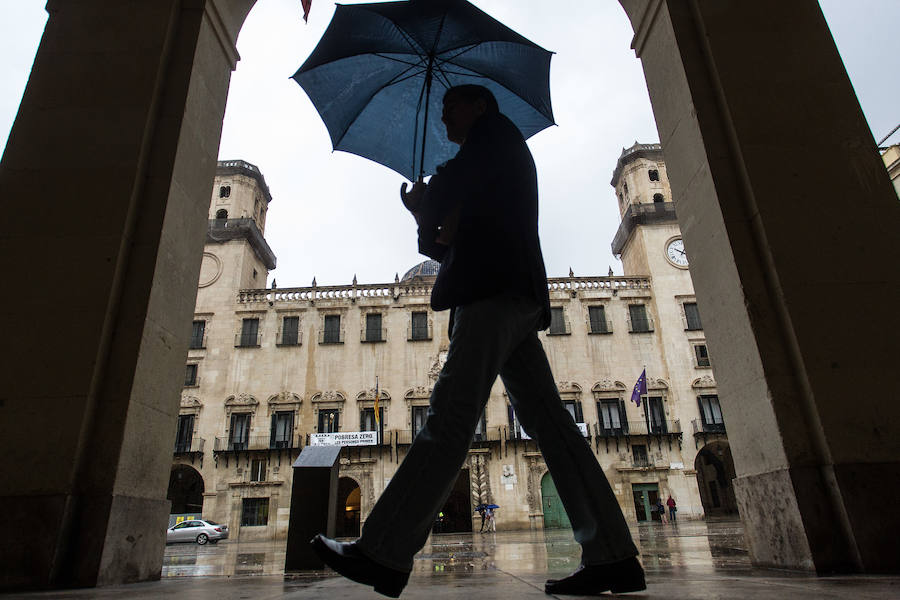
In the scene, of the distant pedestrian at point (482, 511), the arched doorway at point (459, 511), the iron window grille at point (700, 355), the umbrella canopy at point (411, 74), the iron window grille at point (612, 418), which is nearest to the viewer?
the umbrella canopy at point (411, 74)

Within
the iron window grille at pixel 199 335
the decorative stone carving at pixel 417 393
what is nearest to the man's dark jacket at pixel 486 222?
the decorative stone carving at pixel 417 393

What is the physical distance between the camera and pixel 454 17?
3.12m

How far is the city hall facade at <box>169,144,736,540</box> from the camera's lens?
71.3ft

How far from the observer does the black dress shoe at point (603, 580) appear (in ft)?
5.63

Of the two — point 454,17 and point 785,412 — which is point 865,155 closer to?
point 785,412

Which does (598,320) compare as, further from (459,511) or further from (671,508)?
(459,511)

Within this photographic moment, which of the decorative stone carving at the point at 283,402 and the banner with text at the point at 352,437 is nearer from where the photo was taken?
the banner with text at the point at 352,437

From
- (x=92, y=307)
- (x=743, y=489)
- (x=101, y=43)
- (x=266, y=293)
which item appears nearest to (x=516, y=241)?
(x=743, y=489)

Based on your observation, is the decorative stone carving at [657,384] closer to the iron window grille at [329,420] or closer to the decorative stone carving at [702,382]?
the decorative stone carving at [702,382]

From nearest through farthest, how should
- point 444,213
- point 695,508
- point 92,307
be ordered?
point 444,213
point 92,307
point 695,508

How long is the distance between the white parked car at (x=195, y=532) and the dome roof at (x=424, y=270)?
1677 cm

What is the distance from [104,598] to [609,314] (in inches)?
945

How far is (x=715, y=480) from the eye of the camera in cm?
2653

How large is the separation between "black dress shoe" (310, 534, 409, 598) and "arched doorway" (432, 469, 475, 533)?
23042 mm
